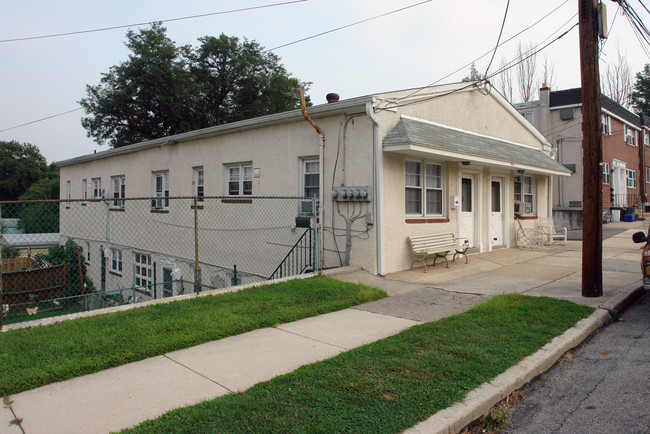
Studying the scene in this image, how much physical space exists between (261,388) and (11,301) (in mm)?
13092

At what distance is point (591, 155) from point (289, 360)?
5871 millimetres

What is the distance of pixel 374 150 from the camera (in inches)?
366

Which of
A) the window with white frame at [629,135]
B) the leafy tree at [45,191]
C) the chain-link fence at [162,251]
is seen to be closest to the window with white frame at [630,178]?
the window with white frame at [629,135]

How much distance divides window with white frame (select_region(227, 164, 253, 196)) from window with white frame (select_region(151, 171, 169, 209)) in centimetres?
384

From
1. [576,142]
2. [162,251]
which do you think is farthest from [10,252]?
[576,142]

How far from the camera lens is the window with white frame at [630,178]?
2853 centimetres

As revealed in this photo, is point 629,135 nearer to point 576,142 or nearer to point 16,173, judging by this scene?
point 576,142

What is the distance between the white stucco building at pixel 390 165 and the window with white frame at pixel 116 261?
3.75 m

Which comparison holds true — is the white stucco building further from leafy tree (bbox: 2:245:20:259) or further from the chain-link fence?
leafy tree (bbox: 2:245:20:259)

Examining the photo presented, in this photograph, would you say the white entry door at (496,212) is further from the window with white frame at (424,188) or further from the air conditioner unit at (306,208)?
the air conditioner unit at (306,208)

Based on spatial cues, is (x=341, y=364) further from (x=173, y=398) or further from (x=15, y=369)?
(x=15, y=369)

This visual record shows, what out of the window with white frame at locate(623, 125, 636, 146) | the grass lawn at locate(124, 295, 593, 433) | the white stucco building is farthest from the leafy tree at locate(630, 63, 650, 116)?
the grass lawn at locate(124, 295, 593, 433)

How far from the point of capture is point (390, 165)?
31.2 ft

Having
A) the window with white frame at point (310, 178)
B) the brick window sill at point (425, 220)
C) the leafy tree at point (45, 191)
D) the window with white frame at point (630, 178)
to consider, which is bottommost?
→ the brick window sill at point (425, 220)
